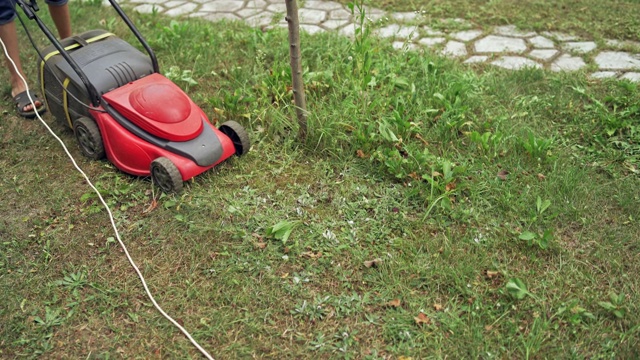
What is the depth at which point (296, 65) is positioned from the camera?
9.95 ft

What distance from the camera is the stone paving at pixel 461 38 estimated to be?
4.00m

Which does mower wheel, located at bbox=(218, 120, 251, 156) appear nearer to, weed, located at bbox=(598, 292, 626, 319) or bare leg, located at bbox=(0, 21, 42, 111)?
bare leg, located at bbox=(0, 21, 42, 111)

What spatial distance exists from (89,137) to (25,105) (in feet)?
2.88

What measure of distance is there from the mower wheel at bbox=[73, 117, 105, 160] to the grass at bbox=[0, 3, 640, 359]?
0.26 ft

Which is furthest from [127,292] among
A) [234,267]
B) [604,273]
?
[604,273]

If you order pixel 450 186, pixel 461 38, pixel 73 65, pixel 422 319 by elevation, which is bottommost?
pixel 422 319

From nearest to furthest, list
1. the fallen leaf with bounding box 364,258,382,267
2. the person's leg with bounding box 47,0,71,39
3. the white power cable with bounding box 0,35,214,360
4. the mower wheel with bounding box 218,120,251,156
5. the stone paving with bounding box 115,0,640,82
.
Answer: the white power cable with bounding box 0,35,214,360 < the fallen leaf with bounding box 364,258,382,267 < the mower wheel with bounding box 218,120,251,156 < the person's leg with bounding box 47,0,71,39 < the stone paving with bounding box 115,0,640,82

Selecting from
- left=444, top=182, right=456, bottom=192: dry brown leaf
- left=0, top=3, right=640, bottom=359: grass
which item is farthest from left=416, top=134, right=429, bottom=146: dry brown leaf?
left=444, top=182, right=456, bottom=192: dry brown leaf

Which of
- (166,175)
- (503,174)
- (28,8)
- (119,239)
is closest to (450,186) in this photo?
(503,174)

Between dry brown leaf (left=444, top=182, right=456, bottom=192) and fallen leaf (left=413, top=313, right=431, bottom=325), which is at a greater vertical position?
dry brown leaf (left=444, top=182, right=456, bottom=192)

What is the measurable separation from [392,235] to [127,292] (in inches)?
48.2

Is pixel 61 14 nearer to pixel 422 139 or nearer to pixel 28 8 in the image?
pixel 28 8

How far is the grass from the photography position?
2254mm

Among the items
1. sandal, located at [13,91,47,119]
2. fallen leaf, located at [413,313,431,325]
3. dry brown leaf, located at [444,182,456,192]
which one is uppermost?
sandal, located at [13,91,47,119]
